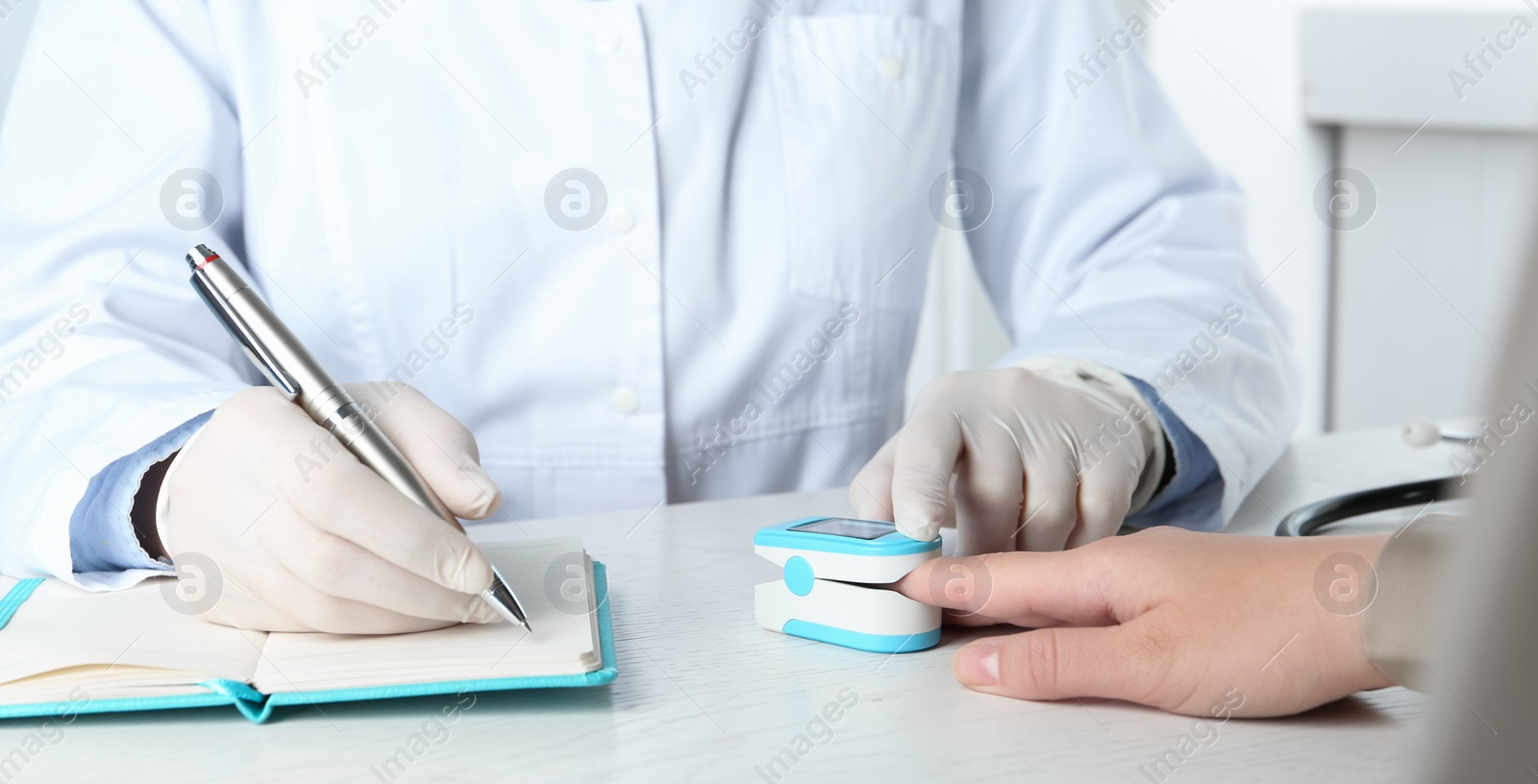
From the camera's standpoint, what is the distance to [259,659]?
51 cm

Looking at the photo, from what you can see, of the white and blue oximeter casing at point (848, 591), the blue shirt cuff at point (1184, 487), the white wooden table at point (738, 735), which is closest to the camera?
the white wooden table at point (738, 735)

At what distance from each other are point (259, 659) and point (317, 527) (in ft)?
0.22

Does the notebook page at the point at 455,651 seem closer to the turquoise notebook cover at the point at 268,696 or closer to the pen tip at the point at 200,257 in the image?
the turquoise notebook cover at the point at 268,696

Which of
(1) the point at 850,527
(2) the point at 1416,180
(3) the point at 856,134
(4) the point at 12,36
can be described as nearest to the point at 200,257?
(1) the point at 850,527

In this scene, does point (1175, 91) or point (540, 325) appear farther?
point (1175, 91)

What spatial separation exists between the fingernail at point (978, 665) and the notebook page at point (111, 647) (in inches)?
12.5

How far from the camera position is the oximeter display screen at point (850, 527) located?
56 cm

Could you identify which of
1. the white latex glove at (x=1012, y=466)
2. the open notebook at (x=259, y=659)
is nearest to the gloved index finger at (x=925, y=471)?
the white latex glove at (x=1012, y=466)

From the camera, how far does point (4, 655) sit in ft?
1.67

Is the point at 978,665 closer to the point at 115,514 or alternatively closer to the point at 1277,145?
the point at 115,514

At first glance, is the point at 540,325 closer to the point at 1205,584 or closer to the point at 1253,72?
the point at 1205,584

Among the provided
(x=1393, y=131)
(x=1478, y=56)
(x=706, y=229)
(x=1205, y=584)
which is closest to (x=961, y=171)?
(x=706, y=229)

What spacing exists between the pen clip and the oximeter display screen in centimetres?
27

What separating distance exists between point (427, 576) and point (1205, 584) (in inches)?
14.0
